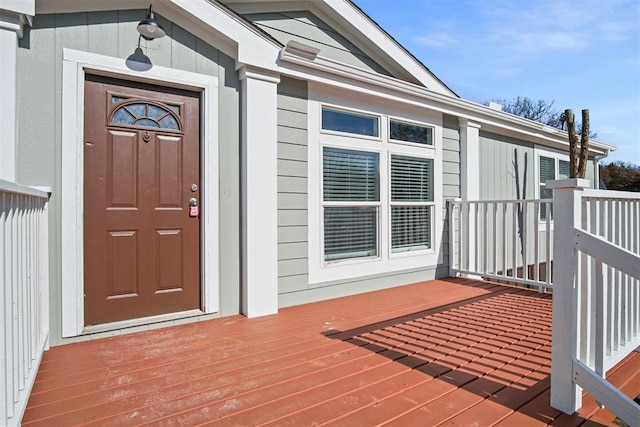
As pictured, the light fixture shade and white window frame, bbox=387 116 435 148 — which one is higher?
the light fixture shade

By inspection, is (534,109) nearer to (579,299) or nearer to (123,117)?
(579,299)

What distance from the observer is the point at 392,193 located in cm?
417

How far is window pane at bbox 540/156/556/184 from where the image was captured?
6.52 m

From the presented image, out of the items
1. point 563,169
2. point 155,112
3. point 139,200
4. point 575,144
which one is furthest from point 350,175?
point 563,169

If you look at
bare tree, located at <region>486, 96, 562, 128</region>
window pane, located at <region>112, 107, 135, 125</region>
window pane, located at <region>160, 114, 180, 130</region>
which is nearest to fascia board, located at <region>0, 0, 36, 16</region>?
window pane, located at <region>112, 107, 135, 125</region>

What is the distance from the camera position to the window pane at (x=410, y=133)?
420 cm

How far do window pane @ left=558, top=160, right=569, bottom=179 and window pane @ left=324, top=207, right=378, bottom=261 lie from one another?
518 centimetres

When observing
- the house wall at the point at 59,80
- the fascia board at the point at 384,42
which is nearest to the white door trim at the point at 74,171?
the house wall at the point at 59,80

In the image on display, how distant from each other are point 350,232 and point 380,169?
32.3 inches

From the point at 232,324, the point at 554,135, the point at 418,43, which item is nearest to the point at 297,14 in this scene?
the point at 232,324

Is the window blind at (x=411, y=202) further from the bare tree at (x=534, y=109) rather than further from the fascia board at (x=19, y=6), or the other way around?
the bare tree at (x=534, y=109)

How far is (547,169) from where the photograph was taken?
6.65 metres

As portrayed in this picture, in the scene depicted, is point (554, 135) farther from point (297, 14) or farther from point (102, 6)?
point (102, 6)

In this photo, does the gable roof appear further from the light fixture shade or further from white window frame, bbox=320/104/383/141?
the light fixture shade
